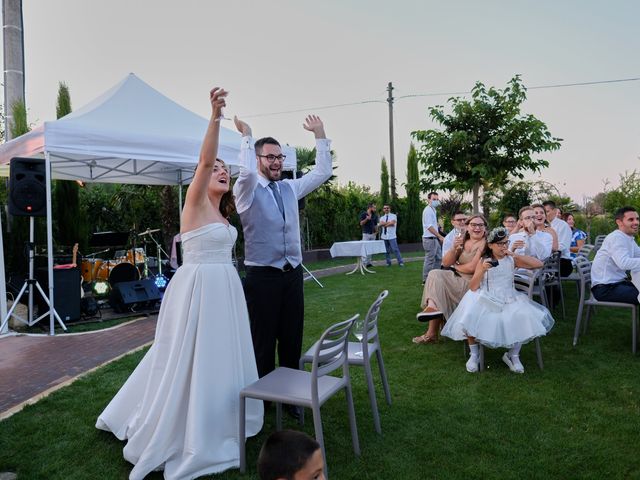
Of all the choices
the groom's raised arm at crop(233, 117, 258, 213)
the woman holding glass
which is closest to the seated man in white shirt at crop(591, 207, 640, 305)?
the woman holding glass

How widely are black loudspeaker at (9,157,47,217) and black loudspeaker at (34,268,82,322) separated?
3.17 feet

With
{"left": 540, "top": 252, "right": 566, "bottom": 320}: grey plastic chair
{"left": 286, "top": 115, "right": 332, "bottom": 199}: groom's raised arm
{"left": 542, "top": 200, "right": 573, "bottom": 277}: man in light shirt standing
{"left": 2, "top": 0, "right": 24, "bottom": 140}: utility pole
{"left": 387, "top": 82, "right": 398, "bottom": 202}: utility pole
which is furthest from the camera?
{"left": 387, "top": 82, "right": 398, "bottom": 202}: utility pole

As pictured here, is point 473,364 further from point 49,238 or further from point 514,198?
point 514,198

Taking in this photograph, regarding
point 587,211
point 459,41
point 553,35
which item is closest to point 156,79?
point 459,41

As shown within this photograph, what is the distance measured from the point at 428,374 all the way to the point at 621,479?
1980 mm

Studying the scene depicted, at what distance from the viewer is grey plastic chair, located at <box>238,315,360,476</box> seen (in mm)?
2518

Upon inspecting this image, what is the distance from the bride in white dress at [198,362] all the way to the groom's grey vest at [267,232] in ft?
0.97

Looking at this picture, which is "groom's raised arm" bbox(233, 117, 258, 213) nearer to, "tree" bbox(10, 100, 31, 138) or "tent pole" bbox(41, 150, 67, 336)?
"tent pole" bbox(41, 150, 67, 336)

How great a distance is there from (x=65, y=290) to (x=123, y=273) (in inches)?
75.6

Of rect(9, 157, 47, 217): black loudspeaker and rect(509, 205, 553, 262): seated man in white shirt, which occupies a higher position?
rect(9, 157, 47, 217): black loudspeaker

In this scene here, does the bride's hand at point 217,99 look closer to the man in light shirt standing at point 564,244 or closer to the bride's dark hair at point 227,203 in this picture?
the bride's dark hair at point 227,203

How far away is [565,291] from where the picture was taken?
29.0 ft

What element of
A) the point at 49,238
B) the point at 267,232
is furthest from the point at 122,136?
the point at 267,232

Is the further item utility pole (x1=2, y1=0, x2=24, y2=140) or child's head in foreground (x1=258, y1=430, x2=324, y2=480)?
utility pole (x1=2, y1=0, x2=24, y2=140)
